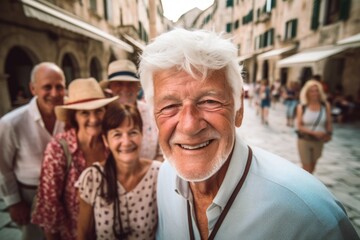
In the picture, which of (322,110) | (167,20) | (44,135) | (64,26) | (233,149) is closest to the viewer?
(233,149)

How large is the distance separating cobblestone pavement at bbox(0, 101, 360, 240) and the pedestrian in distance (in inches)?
102

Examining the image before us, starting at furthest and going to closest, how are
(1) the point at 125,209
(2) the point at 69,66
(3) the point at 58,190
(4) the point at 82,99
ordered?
(2) the point at 69,66 → (4) the point at 82,99 → (3) the point at 58,190 → (1) the point at 125,209

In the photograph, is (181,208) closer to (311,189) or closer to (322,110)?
(311,189)

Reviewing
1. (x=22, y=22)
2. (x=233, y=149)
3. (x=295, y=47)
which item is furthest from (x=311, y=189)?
(x=295, y=47)

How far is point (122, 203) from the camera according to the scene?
136 cm

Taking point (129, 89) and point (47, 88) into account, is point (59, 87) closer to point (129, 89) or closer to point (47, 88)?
point (47, 88)

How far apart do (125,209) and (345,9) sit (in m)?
11.8

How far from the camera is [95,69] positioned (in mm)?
9562

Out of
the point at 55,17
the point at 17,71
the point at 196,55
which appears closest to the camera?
the point at 196,55

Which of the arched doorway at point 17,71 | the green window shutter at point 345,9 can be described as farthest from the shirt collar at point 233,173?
the green window shutter at point 345,9

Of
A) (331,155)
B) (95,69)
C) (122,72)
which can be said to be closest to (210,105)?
(122,72)

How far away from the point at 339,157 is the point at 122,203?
5.56 meters

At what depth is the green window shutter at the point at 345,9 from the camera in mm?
8602

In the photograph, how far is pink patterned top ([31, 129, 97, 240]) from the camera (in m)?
1.52
